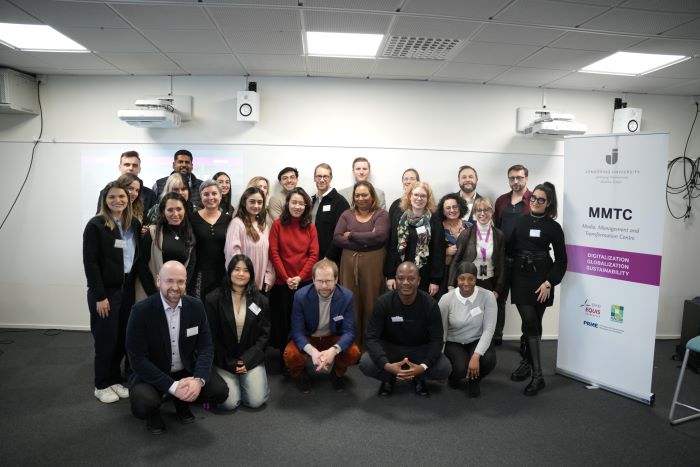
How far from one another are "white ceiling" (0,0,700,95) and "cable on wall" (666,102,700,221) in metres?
0.90

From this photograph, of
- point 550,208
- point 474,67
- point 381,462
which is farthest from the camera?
point 474,67

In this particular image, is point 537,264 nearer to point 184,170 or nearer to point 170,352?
point 170,352

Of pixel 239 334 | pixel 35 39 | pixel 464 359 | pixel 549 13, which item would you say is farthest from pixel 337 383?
pixel 35 39

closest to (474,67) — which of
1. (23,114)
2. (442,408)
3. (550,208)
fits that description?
(550,208)

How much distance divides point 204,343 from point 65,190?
3176 mm

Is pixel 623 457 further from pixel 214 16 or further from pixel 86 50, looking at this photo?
pixel 86 50

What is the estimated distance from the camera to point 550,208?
3262 millimetres

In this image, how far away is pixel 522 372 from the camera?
11.2ft

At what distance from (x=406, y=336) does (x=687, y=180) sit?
4377 millimetres

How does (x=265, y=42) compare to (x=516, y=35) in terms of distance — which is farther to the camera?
(x=265, y=42)

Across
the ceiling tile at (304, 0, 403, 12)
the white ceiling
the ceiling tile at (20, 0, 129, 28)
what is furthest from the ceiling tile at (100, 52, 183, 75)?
the ceiling tile at (304, 0, 403, 12)

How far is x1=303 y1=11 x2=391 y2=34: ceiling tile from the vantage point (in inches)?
116

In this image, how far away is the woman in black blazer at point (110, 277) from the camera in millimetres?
2822

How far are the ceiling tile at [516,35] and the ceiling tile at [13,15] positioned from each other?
3466 millimetres
